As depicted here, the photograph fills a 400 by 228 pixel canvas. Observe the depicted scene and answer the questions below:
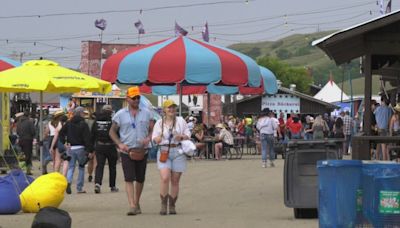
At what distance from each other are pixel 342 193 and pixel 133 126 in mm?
4405

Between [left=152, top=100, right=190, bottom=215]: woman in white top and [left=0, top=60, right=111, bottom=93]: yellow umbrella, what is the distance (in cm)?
396

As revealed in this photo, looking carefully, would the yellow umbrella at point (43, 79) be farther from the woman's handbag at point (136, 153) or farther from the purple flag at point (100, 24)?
the purple flag at point (100, 24)

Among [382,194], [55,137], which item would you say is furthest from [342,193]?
[55,137]

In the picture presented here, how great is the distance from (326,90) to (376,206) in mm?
54719

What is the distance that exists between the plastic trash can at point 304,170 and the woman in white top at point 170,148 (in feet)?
5.14

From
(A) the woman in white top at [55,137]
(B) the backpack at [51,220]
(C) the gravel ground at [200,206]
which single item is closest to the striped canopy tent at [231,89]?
(C) the gravel ground at [200,206]

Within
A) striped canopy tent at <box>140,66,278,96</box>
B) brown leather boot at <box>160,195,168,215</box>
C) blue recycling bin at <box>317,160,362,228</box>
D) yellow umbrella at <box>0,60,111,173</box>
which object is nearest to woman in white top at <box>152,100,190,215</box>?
brown leather boot at <box>160,195,168,215</box>

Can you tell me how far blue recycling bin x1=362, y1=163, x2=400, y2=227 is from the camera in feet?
28.8

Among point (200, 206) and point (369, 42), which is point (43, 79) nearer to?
point (200, 206)

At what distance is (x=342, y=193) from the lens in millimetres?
9078

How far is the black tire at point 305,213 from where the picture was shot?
1223cm

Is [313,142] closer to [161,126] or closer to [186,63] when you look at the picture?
A: [161,126]

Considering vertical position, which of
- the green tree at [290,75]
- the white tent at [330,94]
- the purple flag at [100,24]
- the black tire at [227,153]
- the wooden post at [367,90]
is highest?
the green tree at [290,75]

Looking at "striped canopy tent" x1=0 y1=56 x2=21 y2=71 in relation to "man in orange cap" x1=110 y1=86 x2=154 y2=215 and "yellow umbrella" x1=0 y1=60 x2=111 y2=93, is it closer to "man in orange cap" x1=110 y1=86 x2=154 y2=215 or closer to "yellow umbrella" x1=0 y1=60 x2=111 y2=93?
"yellow umbrella" x1=0 y1=60 x2=111 y2=93
